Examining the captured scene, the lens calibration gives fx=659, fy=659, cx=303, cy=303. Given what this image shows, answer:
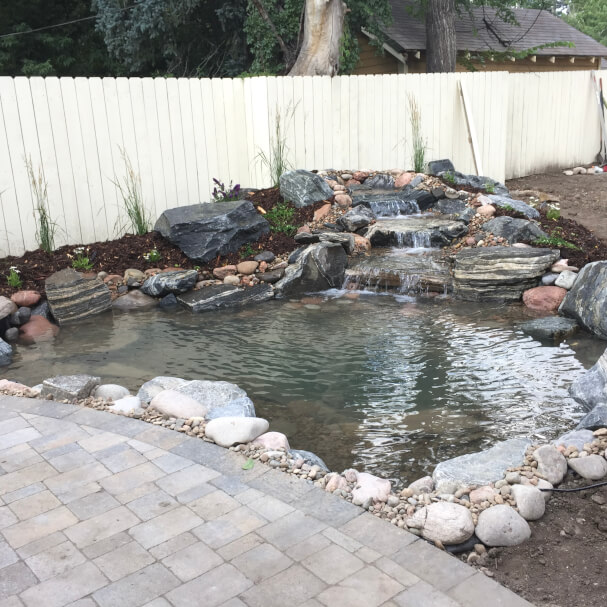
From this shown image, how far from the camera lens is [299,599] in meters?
2.20

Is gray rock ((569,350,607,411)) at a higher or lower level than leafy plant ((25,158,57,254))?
lower

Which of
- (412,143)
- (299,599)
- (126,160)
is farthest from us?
(412,143)

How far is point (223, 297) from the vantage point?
6.36m

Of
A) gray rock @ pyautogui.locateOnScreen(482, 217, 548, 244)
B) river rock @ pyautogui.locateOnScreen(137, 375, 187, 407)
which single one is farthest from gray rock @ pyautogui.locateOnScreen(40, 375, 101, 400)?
gray rock @ pyautogui.locateOnScreen(482, 217, 548, 244)

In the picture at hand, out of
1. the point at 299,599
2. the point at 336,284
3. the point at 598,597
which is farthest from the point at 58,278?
the point at 598,597

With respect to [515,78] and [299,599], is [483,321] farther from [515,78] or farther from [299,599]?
[515,78]

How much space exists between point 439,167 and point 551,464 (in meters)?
7.06

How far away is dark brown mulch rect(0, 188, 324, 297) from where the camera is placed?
22.0 feet

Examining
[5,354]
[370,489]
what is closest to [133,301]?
[5,354]

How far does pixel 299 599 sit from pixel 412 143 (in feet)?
28.6

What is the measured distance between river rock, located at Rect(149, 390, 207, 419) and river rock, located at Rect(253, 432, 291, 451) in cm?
48

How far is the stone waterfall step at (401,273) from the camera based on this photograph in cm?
642

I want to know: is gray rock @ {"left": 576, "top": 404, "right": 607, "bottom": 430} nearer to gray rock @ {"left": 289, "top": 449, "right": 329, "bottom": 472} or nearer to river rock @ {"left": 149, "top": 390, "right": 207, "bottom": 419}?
gray rock @ {"left": 289, "top": 449, "right": 329, "bottom": 472}

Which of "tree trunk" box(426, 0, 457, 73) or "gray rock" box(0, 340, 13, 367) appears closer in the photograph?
"gray rock" box(0, 340, 13, 367)
